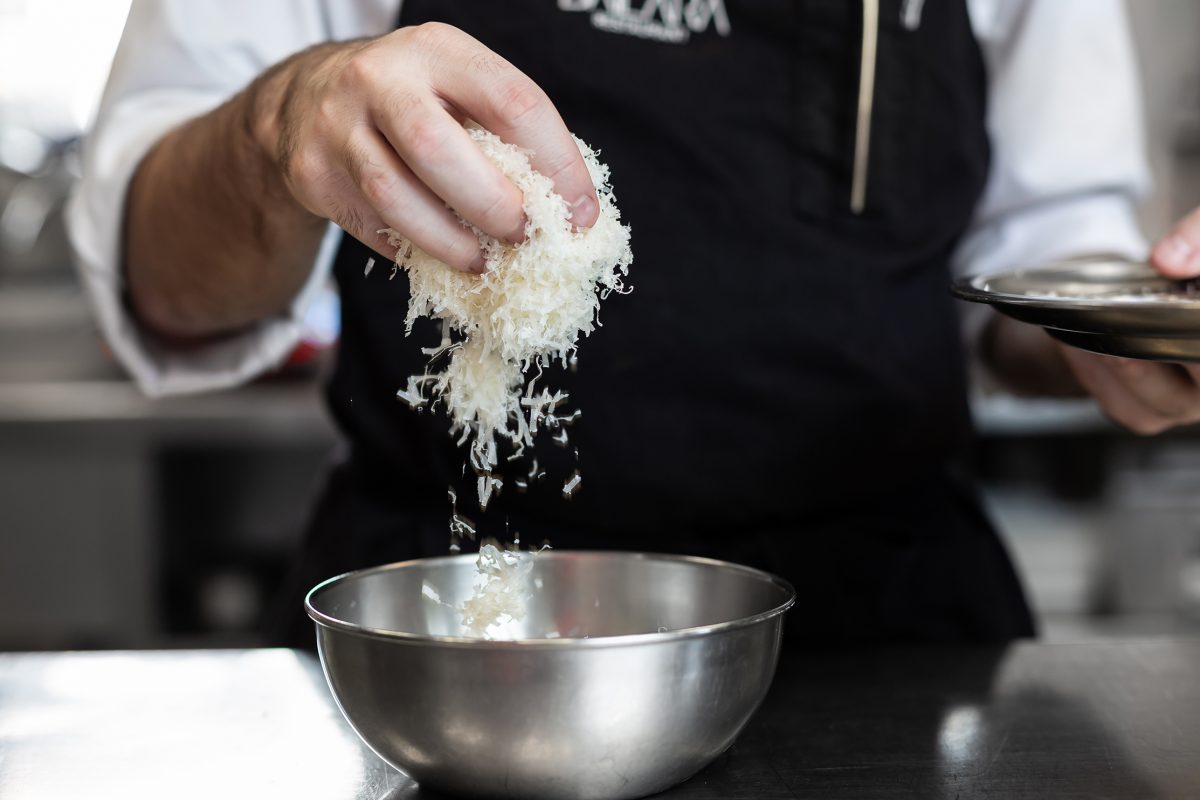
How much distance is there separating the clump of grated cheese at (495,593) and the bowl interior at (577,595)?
3cm

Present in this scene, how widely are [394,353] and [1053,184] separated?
2.07 feet

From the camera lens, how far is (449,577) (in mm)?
720

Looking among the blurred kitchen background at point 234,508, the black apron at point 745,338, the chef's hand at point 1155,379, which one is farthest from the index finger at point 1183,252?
the blurred kitchen background at point 234,508

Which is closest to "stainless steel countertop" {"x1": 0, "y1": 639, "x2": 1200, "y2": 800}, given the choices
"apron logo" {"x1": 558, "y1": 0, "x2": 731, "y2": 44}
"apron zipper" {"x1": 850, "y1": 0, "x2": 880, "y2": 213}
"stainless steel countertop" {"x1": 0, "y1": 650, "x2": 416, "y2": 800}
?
"stainless steel countertop" {"x1": 0, "y1": 650, "x2": 416, "y2": 800}

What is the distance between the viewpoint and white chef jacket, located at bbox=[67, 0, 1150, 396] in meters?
1.00

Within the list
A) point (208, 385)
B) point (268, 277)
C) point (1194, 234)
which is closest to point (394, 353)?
point (268, 277)

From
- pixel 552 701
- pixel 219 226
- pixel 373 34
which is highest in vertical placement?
pixel 373 34

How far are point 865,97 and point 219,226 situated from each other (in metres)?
0.50

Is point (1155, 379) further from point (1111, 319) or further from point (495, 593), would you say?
point (495, 593)

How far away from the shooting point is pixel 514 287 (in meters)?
0.62

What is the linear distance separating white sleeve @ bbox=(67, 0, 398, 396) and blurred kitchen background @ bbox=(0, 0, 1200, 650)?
2.82 feet

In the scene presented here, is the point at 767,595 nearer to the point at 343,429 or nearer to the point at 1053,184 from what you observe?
the point at 343,429

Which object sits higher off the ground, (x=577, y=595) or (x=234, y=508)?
(x=577, y=595)

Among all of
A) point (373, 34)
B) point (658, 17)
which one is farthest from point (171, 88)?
point (658, 17)
